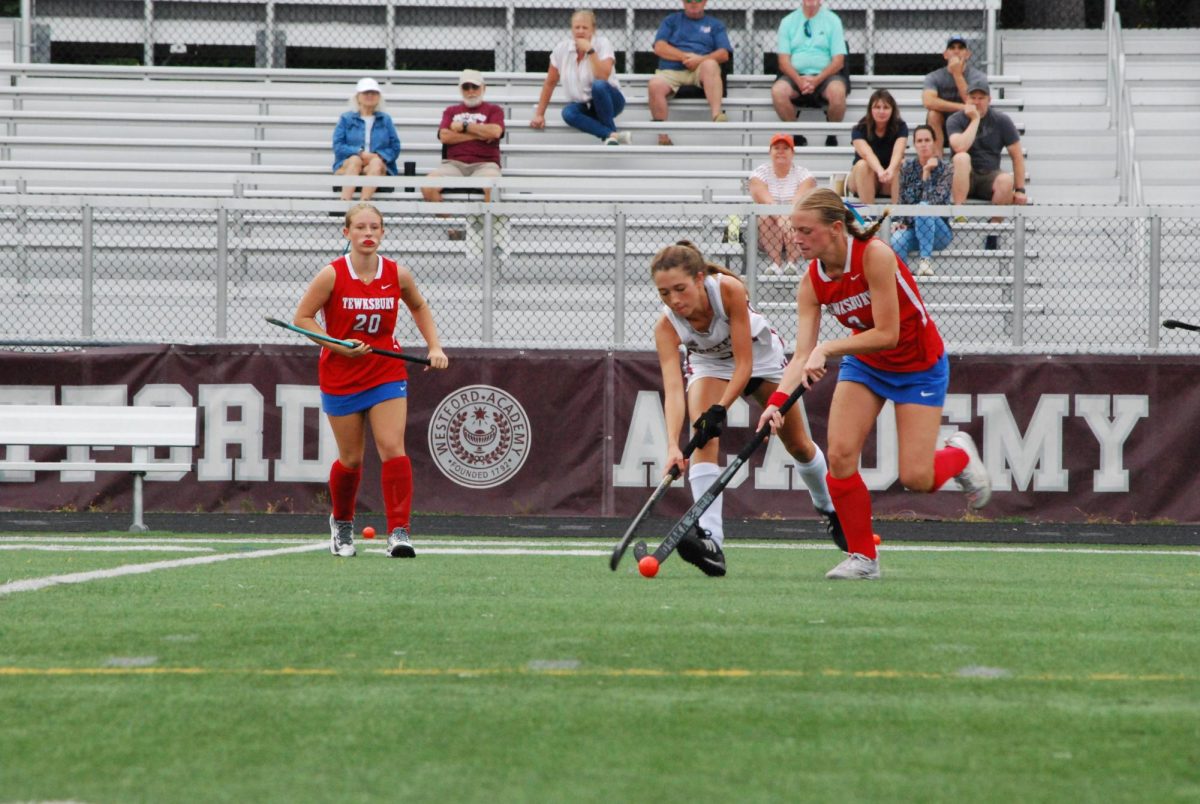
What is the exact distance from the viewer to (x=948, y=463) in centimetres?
783

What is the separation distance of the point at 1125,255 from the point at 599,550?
5174 millimetres

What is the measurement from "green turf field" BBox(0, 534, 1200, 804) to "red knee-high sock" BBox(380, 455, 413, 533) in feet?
5.94

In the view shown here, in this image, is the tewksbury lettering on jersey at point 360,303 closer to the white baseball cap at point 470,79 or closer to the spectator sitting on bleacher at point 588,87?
the white baseball cap at point 470,79

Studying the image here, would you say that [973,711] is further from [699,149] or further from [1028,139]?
[1028,139]

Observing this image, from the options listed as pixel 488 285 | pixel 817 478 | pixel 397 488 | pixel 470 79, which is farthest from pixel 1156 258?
pixel 470 79

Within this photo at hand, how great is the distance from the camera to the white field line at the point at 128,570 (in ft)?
22.7

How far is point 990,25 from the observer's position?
1983cm

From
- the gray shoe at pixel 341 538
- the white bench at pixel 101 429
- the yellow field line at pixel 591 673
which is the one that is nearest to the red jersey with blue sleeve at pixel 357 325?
the gray shoe at pixel 341 538

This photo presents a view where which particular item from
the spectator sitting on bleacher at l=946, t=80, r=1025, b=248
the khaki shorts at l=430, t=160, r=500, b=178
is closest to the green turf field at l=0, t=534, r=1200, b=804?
the spectator sitting on bleacher at l=946, t=80, r=1025, b=248

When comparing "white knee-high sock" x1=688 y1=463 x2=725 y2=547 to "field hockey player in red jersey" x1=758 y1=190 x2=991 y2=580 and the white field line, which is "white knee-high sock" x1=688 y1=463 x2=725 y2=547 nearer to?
"field hockey player in red jersey" x1=758 y1=190 x2=991 y2=580

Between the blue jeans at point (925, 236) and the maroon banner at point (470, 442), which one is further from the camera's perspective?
the maroon banner at point (470, 442)

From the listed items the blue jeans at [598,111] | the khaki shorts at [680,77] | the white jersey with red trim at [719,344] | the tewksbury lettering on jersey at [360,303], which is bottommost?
the white jersey with red trim at [719,344]

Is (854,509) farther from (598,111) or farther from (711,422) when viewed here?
(598,111)

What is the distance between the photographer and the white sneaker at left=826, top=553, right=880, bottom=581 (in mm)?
7535
